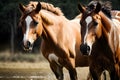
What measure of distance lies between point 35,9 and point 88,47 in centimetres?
197

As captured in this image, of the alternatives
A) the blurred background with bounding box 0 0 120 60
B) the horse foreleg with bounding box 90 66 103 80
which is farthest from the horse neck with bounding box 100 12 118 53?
the blurred background with bounding box 0 0 120 60

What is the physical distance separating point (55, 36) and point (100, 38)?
77.8 inches

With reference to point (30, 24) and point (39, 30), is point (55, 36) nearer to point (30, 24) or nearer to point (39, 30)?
point (39, 30)

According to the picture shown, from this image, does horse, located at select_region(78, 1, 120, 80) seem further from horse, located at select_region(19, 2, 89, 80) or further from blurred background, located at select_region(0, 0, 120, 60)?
blurred background, located at select_region(0, 0, 120, 60)

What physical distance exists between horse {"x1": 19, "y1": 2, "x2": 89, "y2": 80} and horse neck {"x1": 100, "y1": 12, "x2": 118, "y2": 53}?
1536 millimetres

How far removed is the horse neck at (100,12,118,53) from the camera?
25.3 feet

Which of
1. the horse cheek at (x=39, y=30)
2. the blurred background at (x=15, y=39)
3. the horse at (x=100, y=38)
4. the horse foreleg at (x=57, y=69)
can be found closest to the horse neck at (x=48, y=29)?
the horse cheek at (x=39, y=30)

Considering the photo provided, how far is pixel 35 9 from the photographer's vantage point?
8797 mm

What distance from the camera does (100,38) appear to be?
25.3 feet

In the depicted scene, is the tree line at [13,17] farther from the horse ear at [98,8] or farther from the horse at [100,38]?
the horse ear at [98,8]

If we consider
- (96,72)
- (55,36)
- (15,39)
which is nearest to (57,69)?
(55,36)

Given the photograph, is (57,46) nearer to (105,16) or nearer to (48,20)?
(48,20)

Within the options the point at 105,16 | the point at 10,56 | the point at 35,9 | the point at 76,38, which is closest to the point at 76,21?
the point at 76,38

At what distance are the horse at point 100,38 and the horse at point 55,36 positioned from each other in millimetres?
1355
